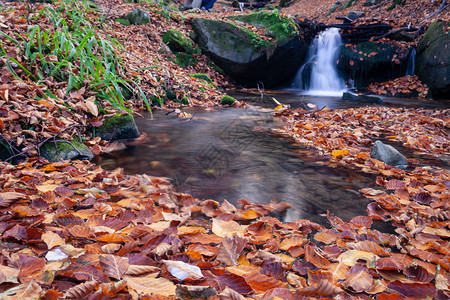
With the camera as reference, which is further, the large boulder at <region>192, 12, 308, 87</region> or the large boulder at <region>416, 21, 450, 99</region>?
the large boulder at <region>192, 12, 308, 87</region>

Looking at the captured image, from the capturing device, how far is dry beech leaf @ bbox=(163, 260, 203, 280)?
103 centimetres

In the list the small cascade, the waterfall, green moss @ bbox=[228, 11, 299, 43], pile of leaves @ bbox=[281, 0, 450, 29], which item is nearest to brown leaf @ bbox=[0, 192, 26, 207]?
green moss @ bbox=[228, 11, 299, 43]

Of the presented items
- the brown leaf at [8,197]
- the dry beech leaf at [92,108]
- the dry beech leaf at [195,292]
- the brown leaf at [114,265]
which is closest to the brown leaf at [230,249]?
the dry beech leaf at [195,292]

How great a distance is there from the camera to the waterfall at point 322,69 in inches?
416

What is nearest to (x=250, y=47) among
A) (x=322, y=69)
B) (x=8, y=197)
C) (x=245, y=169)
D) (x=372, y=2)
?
(x=322, y=69)

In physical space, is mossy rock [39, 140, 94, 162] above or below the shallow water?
above

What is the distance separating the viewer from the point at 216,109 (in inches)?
227

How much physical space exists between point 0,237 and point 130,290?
2.13 feet

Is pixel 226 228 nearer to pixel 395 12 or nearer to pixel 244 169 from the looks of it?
pixel 244 169

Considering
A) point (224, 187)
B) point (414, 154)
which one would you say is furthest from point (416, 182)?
point (224, 187)

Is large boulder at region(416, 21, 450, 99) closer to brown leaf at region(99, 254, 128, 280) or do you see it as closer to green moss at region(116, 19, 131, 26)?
green moss at region(116, 19, 131, 26)

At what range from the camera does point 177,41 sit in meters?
8.91

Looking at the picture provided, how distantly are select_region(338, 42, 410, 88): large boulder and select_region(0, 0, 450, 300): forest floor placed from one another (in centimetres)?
885

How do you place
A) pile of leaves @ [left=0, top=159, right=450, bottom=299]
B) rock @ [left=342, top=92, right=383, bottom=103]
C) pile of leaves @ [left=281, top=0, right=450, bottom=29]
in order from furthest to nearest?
1. pile of leaves @ [left=281, top=0, right=450, bottom=29]
2. rock @ [left=342, top=92, right=383, bottom=103]
3. pile of leaves @ [left=0, top=159, right=450, bottom=299]
